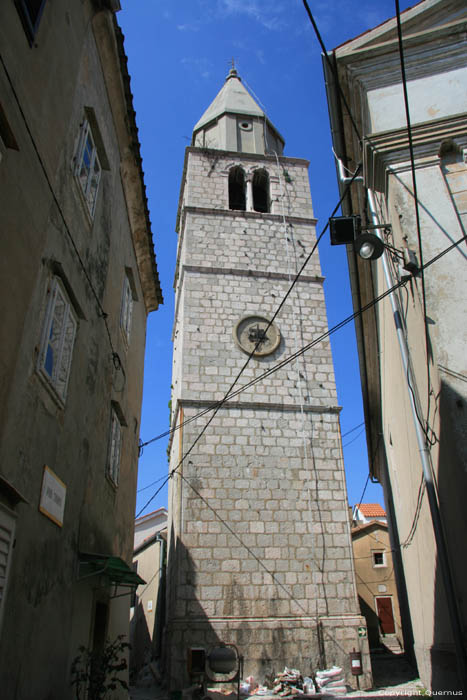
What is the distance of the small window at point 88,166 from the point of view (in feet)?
20.4

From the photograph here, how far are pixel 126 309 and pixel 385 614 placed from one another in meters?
21.0

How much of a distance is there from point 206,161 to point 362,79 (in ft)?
34.1

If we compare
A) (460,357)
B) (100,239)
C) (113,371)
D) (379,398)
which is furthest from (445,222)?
Answer: (379,398)

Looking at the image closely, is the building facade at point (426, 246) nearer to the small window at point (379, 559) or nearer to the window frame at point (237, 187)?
the window frame at point (237, 187)

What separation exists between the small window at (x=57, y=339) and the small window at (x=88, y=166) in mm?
1624

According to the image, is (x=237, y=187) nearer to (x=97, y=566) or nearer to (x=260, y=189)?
(x=260, y=189)

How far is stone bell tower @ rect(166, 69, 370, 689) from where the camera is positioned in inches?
405

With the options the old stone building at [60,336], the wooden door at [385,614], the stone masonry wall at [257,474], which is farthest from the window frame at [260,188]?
the wooden door at [385,614]

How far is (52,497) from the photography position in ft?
16.0

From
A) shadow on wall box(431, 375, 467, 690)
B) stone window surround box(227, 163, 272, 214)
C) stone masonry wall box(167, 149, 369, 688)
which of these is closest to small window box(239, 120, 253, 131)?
stone window surround box(227, 163, 272, 214)

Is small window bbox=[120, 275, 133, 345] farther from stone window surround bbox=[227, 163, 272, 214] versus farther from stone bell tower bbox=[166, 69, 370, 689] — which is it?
stone window surround bbox=[227, 163, 272, 214]

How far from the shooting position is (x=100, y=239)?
7234mm

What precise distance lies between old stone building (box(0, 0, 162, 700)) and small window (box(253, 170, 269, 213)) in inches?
361

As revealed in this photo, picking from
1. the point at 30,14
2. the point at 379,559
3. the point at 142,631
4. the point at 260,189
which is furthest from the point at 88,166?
the point at 379,559
